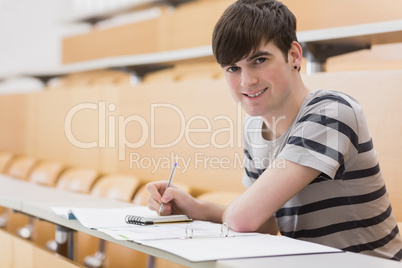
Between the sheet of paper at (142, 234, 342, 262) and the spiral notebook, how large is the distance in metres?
0.17

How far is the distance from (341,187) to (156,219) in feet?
1.11

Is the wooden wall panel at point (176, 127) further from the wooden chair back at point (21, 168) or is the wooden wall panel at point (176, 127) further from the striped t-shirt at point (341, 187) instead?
the striped t-shirt at point (341, 187)

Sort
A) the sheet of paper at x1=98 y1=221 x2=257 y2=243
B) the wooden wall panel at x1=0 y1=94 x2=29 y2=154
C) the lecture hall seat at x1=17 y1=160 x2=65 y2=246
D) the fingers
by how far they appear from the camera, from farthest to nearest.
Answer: the wooden wall panel at x1=0 y1=94 x2=29 y2=154, the lecture hall seat at x1=17 y1=160 x2=65 y2=246, the fingers, the sheet of paper at x1=98 y1=221 x2=257 y2=243

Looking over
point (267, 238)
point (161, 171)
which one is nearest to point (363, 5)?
point (161, 171)

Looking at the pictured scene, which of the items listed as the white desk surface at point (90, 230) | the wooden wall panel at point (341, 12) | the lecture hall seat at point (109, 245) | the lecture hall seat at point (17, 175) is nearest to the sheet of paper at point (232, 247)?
the white desk surface at point (90, 230)

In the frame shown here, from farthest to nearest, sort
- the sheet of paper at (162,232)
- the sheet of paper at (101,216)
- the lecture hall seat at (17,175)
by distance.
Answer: the lecture hall seat at (17,175)
the sheet of paper at (101,216)
the sheet of paper at (162,232)

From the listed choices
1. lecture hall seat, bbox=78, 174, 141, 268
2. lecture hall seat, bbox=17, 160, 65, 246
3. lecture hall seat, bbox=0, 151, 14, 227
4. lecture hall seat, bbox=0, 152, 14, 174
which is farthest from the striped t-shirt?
lecture hall seat, bbox=0, 152, 14, 174

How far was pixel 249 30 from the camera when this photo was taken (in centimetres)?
93

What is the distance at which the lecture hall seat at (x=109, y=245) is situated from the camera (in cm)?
168

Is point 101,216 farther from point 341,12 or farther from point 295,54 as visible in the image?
point 341,12

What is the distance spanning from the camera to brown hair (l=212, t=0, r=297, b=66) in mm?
936

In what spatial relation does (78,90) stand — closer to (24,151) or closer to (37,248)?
(24,151)

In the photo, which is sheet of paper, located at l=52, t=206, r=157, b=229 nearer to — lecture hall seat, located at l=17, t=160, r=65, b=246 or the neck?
the neck

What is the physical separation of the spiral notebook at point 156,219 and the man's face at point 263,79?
0.79ft
